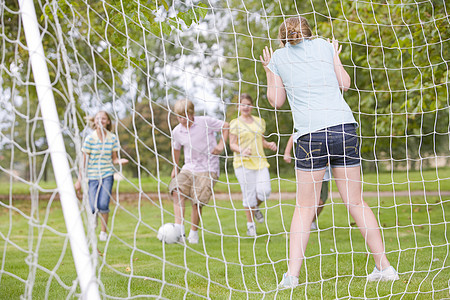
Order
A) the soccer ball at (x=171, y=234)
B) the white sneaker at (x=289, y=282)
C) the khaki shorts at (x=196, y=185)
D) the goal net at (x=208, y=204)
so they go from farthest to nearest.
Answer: the khaki shorts at (x=196, y=185) → the soccer ball at (x=171, y=234) → the white sneaker at (x=289, y=282) → the goal net at (x=208, y=204)

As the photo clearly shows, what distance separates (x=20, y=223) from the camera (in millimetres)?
8688

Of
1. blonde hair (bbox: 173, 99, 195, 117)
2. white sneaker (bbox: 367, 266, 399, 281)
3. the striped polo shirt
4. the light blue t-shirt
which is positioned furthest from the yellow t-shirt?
white sneaker (bbox: 367, 266, 399, 281)

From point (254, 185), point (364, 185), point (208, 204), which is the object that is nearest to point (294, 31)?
point (254, 185)

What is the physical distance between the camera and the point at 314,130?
3100 mm

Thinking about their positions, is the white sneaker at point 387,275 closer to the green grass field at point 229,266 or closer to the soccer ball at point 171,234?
the green grass field at point 229,266

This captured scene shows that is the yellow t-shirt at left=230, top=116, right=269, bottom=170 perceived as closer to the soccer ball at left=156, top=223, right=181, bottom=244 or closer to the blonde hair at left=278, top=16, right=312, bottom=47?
the soccer ball at left=156, top=223, right=181, bottom=244

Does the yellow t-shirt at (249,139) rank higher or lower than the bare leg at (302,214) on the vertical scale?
lower

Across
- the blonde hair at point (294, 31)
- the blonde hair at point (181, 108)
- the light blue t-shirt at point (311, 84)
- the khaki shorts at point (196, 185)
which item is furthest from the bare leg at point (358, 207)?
the khaki shorts at point (196, 185)

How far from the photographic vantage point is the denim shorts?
3.08 m

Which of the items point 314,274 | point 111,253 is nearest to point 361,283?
point 314,274

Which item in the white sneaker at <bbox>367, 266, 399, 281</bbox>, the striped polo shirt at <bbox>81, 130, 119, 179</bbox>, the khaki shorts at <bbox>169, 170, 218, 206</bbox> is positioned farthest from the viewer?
the striped polo shirt at <bbox>81, 130, 119, 179</bbox>

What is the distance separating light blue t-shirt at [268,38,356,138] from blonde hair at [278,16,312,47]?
37mm

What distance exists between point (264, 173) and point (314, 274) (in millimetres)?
2249

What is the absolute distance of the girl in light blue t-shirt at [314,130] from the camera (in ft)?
10.1
